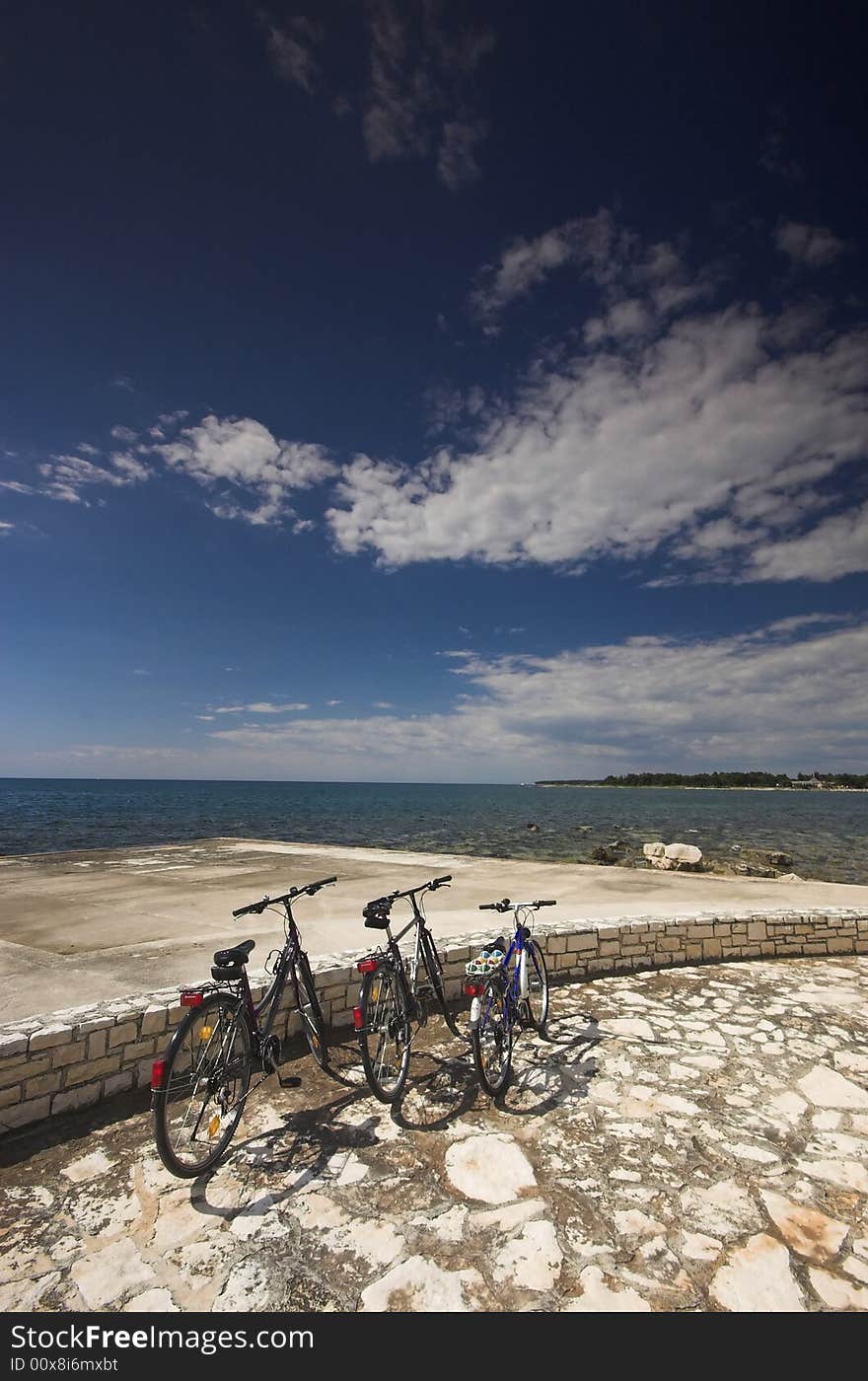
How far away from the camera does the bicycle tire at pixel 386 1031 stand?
4133 mm

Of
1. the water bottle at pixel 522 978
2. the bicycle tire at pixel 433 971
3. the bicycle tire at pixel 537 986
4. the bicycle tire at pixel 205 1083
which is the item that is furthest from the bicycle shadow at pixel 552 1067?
the bicycle tire at pixel 205 1083

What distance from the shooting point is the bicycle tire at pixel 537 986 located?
5518 millimetres

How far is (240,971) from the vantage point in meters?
3.81

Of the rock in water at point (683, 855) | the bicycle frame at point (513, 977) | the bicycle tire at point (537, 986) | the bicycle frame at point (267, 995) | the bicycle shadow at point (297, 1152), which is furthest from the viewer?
the rock in water at point (683, 855)

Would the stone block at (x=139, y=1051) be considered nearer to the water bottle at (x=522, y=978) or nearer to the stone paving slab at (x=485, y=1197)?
the stone paving slab at (x=485, y=1197)

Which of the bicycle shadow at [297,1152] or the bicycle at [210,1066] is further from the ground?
the bicycle at [210,1066]

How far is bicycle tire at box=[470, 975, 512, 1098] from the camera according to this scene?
4.12m

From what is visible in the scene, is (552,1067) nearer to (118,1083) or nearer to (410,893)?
(410,893)

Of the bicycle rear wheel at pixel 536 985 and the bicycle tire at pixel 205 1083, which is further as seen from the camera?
the bicycle rear wheel at pixel 536 985

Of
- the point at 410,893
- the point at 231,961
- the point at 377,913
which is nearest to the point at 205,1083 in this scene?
the point at 231,961

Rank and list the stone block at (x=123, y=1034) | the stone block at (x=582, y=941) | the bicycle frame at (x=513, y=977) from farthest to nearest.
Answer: the stone block at (x=582, y=941)
the bicycle frame at (x=513, y=977)
the stone block at (x=123, y=1034)

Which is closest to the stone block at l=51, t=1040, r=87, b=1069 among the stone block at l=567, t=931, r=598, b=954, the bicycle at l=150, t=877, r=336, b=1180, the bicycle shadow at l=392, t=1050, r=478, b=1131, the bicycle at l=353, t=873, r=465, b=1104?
the bicycle at l=150, t=877, r=336, b=1180

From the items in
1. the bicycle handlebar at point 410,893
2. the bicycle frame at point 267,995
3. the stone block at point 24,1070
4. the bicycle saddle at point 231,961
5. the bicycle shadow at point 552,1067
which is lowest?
the bicycle shadow at point 552,1067

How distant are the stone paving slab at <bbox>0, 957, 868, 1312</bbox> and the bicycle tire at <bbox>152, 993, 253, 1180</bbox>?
0.16 m
